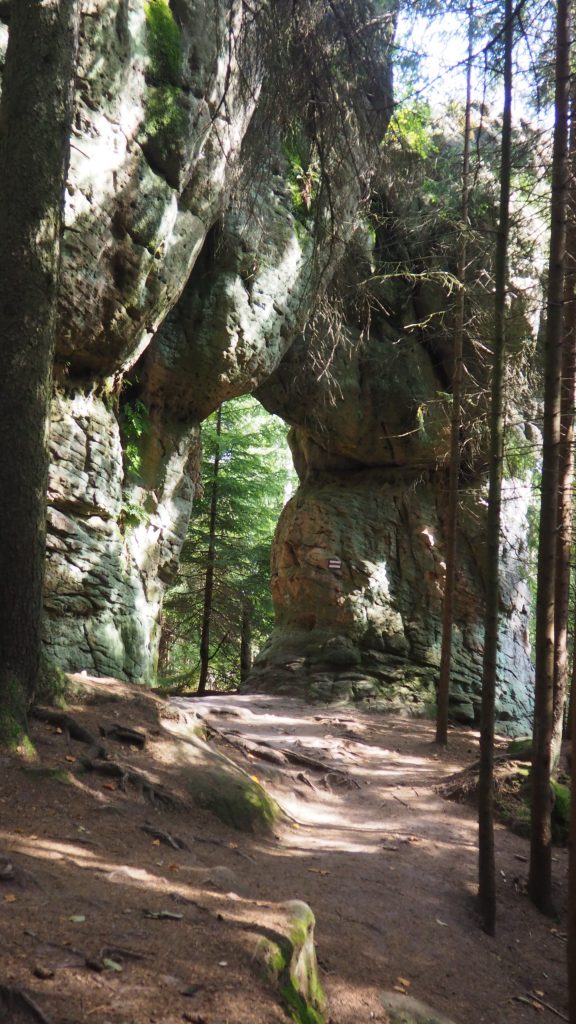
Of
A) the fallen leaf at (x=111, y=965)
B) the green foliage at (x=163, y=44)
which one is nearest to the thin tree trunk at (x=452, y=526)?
the green foliage at (x=163, y=44)

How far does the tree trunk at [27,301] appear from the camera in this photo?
5152 millimetres

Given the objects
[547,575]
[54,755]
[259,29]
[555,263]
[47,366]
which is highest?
[259,29]

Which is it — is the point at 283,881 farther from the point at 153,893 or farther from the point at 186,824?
the point at 153,893

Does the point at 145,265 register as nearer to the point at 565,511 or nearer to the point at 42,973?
the point at 565,511

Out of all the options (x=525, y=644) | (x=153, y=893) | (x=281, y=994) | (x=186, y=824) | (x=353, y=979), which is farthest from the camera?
(x=525, y=644)

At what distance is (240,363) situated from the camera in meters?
13.1

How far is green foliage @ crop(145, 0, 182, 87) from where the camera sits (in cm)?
961

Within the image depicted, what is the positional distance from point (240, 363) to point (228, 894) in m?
10.3

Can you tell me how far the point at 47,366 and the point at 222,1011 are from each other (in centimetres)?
437

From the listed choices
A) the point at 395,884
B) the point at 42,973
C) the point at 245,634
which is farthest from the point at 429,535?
the point at 42,973

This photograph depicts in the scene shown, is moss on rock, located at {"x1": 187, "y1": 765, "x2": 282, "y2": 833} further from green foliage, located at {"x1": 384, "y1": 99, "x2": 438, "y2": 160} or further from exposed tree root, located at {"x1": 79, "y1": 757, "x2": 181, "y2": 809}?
green foliage, located at {"x1": 384, "y1": 99, "x2": 438, "y2": 160}

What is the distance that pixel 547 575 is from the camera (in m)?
6.52

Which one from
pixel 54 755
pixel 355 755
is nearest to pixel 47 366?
pixel 54 755

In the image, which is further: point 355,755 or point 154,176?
point 355,755
